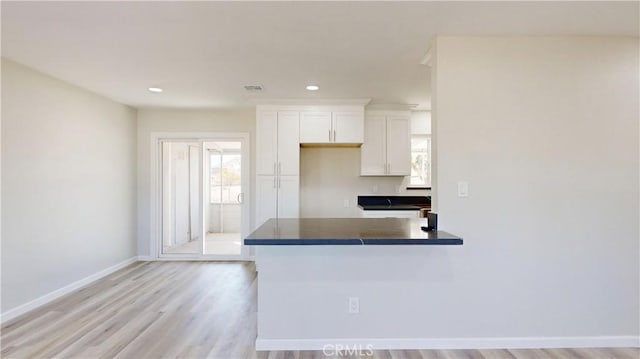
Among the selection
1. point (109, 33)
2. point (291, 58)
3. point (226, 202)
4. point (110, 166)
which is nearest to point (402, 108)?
point (291, 58)

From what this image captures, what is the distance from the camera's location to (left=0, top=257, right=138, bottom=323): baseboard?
9.93 ft

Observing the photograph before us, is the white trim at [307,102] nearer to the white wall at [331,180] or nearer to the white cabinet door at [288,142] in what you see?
the white cabinet door at [288,142]

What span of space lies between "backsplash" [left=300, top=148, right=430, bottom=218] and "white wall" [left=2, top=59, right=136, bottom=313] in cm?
261

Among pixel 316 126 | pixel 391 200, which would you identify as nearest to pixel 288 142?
pixel 316 126

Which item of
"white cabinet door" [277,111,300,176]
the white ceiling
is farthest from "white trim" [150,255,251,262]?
the white ceiling

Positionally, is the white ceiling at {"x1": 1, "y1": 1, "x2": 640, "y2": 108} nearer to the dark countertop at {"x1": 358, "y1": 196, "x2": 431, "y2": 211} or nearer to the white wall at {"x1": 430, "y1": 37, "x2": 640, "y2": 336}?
the white wall at {"x1": 430, "y1": 37, "x2": 640, "y2": 336}

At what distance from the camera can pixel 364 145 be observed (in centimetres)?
471

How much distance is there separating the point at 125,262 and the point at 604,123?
5.70 metres

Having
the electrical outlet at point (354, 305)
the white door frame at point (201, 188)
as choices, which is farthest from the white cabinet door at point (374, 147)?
the electrical outlet at point (354, 305)

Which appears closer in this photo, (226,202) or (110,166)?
(110,166)

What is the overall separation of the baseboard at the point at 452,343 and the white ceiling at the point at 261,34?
7.38 feet

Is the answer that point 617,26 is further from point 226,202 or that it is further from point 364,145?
point 226,202

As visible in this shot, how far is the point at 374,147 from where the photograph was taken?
187 inches

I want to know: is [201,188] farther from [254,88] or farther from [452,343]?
[452,343]
